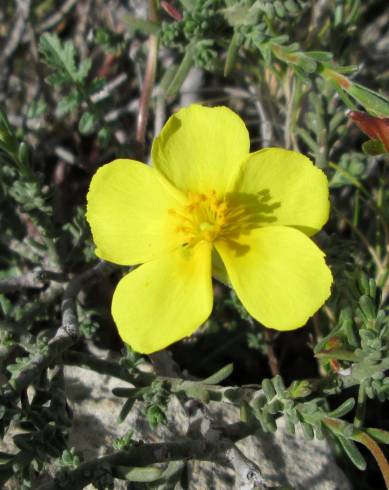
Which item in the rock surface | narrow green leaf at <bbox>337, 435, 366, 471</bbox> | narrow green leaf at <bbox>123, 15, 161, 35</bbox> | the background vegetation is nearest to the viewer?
narrow green leaf at <bbox>337, 435, 366, 471</bbox>

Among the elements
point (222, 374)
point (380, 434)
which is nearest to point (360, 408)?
point (380, 434)

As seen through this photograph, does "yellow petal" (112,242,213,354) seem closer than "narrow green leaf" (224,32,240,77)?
Yes

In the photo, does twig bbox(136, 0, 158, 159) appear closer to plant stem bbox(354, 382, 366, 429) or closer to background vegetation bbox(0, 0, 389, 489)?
background vegetation bbox(0, 0, 389, 489)

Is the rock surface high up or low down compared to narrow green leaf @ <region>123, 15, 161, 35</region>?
down

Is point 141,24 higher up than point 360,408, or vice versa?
point 141,24

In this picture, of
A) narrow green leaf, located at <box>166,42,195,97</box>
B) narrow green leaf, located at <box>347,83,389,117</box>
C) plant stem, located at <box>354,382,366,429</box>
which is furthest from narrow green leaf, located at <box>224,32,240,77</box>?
plant stem, located at <box>354,382,366,429</box>

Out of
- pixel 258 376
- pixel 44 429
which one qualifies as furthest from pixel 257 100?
pixel 44 429

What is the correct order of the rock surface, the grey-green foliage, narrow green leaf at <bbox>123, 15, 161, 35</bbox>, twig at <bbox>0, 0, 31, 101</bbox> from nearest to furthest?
the rock surface → narrow green leaf at <bbox>123, 15, 161, 35</bbox> → the grey-green foliage → twig at <bbox>0, 0, 31, 101</bbox>

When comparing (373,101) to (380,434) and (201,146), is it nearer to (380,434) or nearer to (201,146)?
(201,146)
